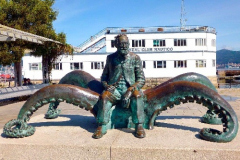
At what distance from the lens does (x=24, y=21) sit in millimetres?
14188

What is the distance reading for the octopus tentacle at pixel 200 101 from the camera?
3.92 m

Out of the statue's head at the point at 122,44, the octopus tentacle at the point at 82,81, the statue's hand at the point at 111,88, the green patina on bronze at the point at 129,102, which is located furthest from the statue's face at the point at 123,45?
the octopus tentacle at the point at 82,81

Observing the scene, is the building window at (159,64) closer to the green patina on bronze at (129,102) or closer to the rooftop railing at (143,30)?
the rooftop railing at (143,30)

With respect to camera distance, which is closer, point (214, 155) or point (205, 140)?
point (214, 155)

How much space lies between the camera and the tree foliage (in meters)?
13.2

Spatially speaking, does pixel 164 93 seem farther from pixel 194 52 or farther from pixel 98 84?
pixel 194 52

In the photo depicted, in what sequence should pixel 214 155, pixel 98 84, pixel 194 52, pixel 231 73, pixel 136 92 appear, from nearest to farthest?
pixel 214 155, pixel 136 92, pixel 98 84, pixel 194 52, pixel 231 73

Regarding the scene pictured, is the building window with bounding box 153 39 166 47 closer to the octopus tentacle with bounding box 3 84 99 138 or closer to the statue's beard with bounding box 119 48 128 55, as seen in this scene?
the statue's beard with bounding box 119 48 128 55

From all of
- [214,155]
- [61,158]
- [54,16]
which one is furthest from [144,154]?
[54,16]

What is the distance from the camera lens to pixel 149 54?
32812mm

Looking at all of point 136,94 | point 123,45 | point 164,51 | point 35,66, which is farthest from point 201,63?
point 136,94

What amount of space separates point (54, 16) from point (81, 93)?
1244 centimetres

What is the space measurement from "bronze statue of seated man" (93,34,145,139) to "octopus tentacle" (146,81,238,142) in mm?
339

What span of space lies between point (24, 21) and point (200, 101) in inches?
492
